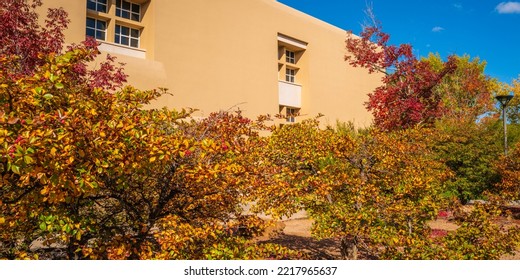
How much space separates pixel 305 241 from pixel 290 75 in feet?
→ 50.4

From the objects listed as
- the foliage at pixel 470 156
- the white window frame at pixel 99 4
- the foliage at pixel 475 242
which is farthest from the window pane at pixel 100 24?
the foliage at pixel 475 242

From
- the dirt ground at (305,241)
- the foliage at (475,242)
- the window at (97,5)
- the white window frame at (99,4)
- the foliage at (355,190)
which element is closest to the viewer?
the foliage at (475,242)

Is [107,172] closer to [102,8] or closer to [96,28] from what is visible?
[96,28]

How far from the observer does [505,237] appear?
4367 millimetres

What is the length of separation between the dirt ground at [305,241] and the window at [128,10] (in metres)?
10.1

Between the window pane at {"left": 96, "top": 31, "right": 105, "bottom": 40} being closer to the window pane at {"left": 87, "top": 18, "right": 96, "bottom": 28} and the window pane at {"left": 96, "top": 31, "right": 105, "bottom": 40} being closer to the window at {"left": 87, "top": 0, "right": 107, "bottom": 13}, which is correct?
the window pane at {"left": 87, "top": 18, "right": 96, "bottom": 28}

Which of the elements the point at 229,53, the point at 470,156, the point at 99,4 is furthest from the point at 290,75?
the point at 470,156

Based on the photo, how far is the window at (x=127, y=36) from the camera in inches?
600

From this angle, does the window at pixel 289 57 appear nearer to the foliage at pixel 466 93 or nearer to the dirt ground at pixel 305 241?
the foliage at pixel 466 93

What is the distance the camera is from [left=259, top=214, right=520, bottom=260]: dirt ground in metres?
7.66

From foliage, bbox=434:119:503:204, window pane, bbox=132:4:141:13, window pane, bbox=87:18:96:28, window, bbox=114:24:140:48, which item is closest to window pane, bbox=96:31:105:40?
window pane, bbox=87:18:96:28

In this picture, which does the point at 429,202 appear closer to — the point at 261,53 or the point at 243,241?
the point at 243,241

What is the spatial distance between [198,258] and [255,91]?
1648 centimetres

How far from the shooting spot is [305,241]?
9.06 metres
